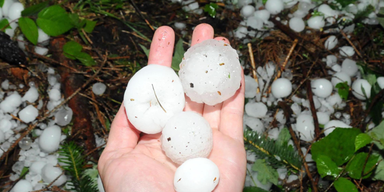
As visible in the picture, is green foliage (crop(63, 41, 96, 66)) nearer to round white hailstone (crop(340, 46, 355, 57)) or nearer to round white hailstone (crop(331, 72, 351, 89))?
round white hailstone (crop(331, 72, 351, 89))

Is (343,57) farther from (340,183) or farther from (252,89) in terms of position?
(340,183)

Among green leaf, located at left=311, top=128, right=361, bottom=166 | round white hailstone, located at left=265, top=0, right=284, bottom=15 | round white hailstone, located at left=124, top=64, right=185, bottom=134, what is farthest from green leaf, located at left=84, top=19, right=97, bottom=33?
green leaf, located at left=311, top=128, right=361, bottom=166

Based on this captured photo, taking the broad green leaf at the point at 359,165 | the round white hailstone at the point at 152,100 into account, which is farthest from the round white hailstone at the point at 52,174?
the broad green leaf at the point at 359,165

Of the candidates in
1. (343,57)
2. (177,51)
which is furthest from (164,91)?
(343,57)

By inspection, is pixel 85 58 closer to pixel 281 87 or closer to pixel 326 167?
pixel 281 87

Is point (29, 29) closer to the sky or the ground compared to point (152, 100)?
closer to the sky

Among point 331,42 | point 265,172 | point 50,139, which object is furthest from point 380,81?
point 50,139

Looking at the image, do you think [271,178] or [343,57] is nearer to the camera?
[271,178]
